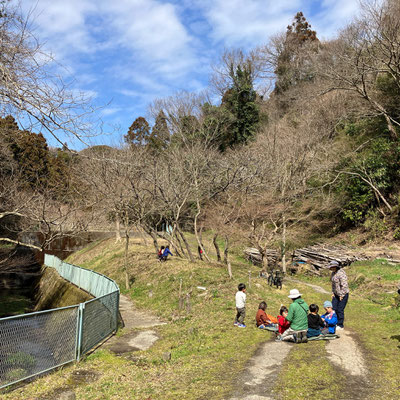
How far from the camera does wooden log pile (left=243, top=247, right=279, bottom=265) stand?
24591 millimetres

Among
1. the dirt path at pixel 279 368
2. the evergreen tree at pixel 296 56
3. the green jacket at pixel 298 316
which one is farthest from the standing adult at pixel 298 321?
the evergreen tree at pixel 296 56

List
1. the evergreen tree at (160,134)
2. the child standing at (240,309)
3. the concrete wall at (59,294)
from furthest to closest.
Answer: the evergreen tree at (160,134) < the concrete wall at (59,294) < the child standing at (240,309)

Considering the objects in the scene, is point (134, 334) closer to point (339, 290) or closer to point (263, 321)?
point (263, 321)

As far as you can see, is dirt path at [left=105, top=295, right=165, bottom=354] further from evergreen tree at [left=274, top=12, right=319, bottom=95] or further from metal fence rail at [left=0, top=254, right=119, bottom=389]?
evergreen tree at [left=274, top=12, right=319, bottom=95]

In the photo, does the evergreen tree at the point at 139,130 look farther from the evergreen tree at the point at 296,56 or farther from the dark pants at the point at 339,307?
the dark pants at the point at 339,307

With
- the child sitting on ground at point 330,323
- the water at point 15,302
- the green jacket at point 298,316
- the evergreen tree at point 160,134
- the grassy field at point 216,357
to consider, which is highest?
the evergreen tree at point 160,134

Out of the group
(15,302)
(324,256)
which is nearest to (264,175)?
(324,256)

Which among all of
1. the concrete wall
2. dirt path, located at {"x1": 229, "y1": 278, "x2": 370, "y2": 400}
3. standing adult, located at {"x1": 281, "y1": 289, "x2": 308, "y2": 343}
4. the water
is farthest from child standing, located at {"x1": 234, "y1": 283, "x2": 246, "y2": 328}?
the water

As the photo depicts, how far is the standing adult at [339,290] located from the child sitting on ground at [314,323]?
2.29 ft

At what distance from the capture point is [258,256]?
2619 centimetres

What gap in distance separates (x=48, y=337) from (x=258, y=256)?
2086cm

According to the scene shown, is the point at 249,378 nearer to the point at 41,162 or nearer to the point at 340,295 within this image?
the point at 340,295

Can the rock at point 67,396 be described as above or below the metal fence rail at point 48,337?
below

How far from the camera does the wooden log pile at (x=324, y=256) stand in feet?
63.9
